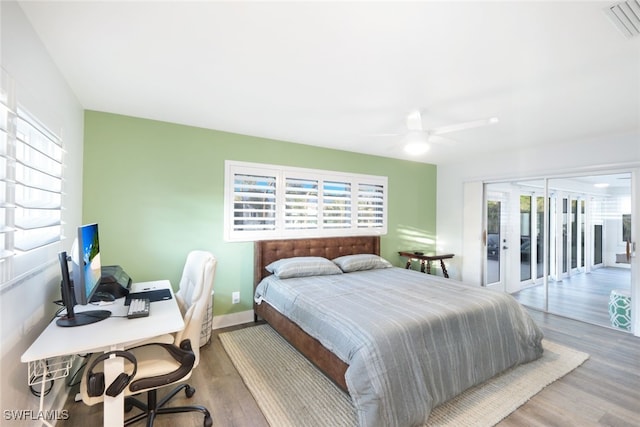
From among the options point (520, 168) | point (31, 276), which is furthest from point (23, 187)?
point (520, 168)

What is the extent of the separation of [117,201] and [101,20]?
1894mm

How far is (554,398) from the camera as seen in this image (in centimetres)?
212

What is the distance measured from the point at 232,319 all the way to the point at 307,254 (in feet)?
4.20

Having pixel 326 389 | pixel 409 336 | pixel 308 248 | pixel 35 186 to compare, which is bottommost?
pixel 326 389

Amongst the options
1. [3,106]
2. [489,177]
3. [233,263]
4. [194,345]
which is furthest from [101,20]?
[489,177]

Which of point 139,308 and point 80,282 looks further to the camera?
point 139,308

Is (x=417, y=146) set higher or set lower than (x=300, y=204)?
higher

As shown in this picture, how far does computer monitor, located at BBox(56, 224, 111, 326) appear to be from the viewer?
1.54 m

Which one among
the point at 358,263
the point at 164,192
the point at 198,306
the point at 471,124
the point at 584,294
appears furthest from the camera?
the point at 584,294

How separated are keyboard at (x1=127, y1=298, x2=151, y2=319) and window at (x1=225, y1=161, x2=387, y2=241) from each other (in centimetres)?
152

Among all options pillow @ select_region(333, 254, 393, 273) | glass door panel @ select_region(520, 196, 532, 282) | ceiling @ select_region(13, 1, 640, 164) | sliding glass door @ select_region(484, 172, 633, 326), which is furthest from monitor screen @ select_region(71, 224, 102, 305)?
glass door panel @ select_region(520, 196, 532, 282)

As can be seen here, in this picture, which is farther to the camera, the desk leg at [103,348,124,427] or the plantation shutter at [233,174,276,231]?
the plantation shutter at [233,174,276,231]

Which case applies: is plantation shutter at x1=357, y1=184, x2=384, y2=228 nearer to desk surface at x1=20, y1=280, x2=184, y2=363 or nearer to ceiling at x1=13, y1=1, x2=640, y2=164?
ceiling at x1=13, y1=1, x2=640, y2=164

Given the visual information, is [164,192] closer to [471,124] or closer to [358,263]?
[358,263]
